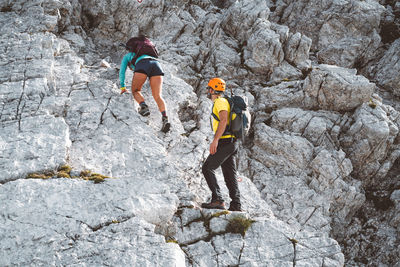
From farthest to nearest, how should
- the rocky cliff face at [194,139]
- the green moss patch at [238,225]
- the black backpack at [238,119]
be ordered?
the black backpack at [238,119]
the green moss patch at [238,225]
the rocky cliff face at [194,139]

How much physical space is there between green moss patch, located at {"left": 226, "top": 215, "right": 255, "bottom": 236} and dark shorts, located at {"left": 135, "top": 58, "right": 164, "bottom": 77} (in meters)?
7.29

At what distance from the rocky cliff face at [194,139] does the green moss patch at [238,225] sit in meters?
0.03

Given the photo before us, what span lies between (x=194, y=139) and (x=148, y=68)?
399 cm

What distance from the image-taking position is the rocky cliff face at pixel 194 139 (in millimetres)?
8039

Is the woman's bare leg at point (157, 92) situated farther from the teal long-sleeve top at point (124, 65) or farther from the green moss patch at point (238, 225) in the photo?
the green moss patch at point (238, 225)

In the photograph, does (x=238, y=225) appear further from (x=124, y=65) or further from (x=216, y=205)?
(x=124, y=65)

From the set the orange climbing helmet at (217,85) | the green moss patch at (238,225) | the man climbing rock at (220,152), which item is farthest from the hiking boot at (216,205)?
the orange climbing helmet at (217,85)

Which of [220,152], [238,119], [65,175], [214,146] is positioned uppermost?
[238,119]

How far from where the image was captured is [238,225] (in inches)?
352

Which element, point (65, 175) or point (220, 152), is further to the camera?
point (220, 152)

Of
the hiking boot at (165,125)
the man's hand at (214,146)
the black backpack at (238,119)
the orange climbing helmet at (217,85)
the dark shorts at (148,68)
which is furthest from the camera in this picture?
the dark shorts at (148,68)

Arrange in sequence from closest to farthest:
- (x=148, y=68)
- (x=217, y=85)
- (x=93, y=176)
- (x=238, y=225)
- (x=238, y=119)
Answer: (x=238, y=225) < (x=93, y=176) < (x=238, y=119) < (x=217, y=85) < (x=148, y=68)

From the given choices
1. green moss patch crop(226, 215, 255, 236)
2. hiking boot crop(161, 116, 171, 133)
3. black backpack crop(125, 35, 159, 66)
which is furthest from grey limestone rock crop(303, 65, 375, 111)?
green moss patch crop(226, 215, 255, 236)

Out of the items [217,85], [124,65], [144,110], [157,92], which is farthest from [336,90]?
[124,65]
